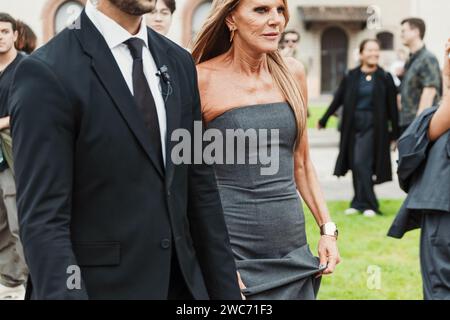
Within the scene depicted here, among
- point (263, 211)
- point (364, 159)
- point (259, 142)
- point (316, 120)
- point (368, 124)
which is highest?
point (259, 142)

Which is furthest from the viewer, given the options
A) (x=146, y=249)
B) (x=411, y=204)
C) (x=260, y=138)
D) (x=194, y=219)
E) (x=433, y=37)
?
(x=433, y=37)

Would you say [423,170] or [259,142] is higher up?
[259,142]

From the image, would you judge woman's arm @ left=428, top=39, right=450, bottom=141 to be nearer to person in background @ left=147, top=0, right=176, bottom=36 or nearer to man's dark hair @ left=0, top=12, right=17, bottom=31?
person in background @ left=147, top=0, right=176, bottom=36

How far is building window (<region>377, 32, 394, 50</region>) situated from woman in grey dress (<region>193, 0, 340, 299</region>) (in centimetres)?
3994

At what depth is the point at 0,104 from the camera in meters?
6.38

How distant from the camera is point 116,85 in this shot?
8.19 ft

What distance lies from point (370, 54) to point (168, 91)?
8097 mm

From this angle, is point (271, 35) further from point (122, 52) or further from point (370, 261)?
point (370, 261)

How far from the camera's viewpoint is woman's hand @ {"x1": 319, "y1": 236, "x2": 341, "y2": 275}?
3947mm

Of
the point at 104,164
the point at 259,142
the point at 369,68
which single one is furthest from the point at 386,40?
the point at 104,164

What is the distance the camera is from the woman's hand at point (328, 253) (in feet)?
13.0
